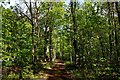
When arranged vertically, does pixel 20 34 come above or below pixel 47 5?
below

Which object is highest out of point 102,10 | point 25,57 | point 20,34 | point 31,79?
point 102,10

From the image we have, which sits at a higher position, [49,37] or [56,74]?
[49,37]

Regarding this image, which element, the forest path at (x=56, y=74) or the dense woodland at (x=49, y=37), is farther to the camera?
the forest path at (x=56, y=74)

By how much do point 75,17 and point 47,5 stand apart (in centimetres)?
706

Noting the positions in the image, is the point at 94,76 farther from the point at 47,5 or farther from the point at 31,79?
the point at 47,5

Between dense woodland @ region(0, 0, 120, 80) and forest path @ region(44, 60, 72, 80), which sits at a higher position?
dense woodland @ region(0, 0, 120, 80)

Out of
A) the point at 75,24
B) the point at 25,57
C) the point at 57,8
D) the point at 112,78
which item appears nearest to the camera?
the point at 112,78

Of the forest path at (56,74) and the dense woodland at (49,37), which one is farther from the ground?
the dense woodland at (49,37)

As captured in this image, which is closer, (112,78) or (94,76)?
(112,78)

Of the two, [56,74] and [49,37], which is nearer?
[56,74]

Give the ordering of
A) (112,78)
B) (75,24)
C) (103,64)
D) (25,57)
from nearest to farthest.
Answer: (112,78), (25,57), (103,64), (75,24)

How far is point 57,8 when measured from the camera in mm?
31781

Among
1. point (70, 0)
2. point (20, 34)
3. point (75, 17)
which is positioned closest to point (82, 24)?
point (75, 17)

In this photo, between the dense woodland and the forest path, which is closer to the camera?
the dense woodland
